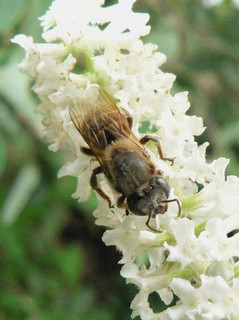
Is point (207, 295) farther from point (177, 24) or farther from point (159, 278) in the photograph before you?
point (177, 24)

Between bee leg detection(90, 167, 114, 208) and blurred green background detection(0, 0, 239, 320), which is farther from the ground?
bee leg detection(90, 167, 114, 208)

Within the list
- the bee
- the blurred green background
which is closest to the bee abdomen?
the bee

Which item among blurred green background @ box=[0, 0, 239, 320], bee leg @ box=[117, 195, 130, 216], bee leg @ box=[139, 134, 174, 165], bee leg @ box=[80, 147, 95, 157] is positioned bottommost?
blurred green background @ box=[0, 0, 239, 320]

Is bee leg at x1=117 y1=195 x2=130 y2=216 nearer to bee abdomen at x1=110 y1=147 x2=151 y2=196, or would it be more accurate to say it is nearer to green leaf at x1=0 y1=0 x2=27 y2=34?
bee abdomen at x1=110 y1=147 x2=151 y2=196

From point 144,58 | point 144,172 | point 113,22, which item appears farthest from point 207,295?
point 113,22

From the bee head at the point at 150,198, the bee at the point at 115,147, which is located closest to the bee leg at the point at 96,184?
the bee at the point at 115,147

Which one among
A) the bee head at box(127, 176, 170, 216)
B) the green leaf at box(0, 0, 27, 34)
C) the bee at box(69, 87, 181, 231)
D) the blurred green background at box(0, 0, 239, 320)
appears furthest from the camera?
the blurred green background at box(0, 0, 239, 320)

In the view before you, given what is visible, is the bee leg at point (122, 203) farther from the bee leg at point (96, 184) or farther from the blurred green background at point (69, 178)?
the blurred green background at point (69, 178)

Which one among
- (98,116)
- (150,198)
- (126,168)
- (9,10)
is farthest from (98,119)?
(9,10)
